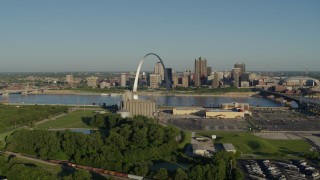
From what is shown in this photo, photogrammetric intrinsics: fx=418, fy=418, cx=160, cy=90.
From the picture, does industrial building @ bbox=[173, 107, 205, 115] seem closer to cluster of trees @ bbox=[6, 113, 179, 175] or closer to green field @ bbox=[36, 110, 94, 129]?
green field @ bbox=[36, 110, 94, 129]

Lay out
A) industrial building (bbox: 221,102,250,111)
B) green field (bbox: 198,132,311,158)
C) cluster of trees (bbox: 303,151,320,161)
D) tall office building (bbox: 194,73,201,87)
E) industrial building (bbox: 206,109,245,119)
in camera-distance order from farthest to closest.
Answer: tall office building (bbox: 194,73,201,87) < industrial building (bbox: 221,102,250,111) < industrial building (bbox: 206,109,245,119) < green field (bbox: 198,132,311,158) < cluster of trees (bbox: 303,151,320,161)

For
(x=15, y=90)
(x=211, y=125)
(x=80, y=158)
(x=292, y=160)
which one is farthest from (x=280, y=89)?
(x=80, y=158)

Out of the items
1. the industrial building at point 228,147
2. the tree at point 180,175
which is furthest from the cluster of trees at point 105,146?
the industrial building at point 228,147

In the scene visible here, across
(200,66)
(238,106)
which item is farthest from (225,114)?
(200,66)

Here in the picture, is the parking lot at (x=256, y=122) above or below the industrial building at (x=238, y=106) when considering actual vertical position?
below

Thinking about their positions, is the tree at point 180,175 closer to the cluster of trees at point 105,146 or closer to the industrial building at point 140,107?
the cluster of trees at point 105,146

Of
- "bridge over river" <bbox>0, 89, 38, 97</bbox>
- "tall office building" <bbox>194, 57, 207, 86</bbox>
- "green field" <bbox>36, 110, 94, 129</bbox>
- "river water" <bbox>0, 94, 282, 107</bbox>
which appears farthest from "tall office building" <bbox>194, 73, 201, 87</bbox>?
"green field" <bbox>36, 110, 94, 129</bbox>
